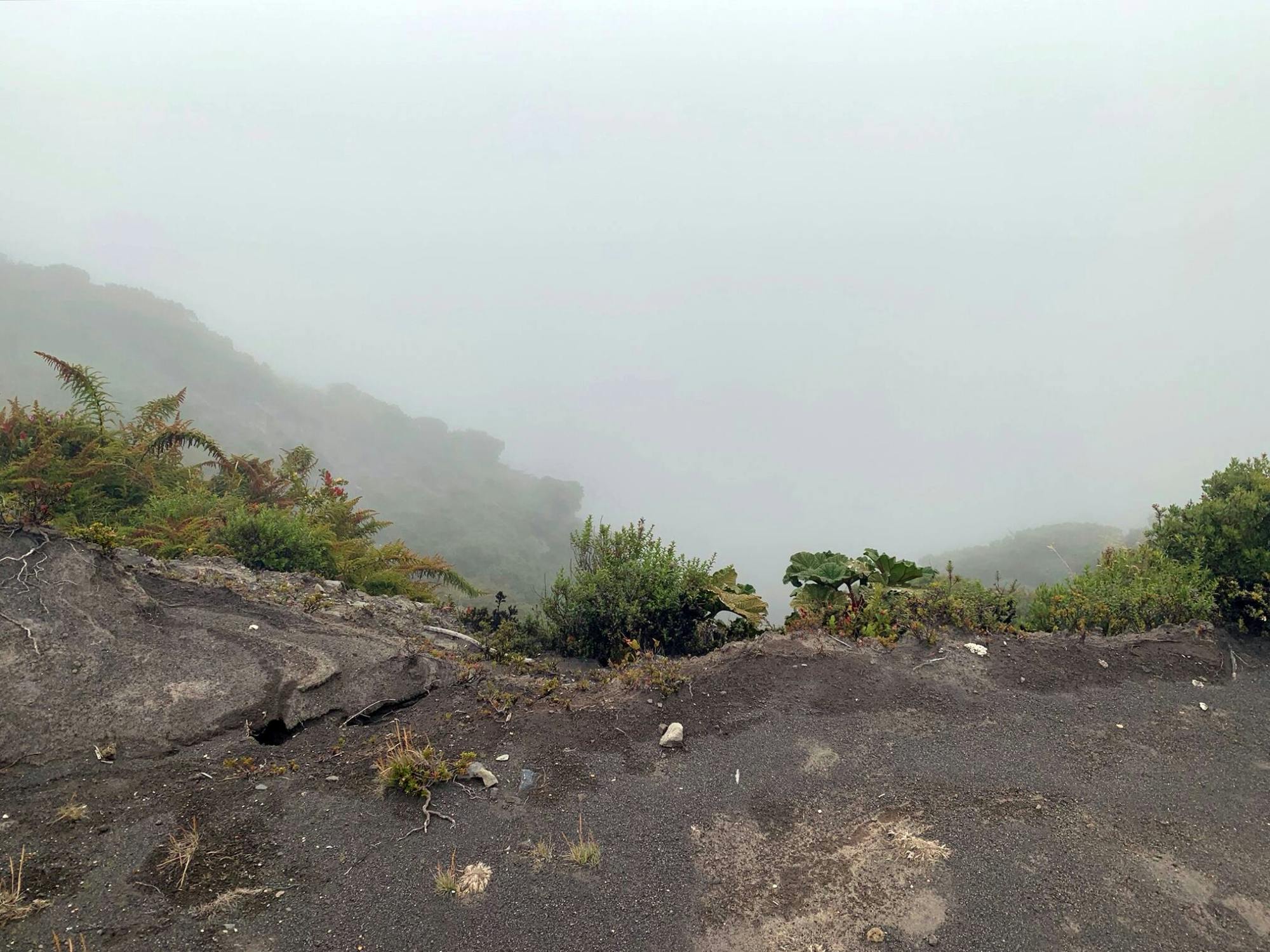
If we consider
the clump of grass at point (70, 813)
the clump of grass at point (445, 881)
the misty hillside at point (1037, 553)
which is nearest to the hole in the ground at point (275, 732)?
the clump of grass at point (70, 813)

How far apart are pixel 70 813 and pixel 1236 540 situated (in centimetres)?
1274

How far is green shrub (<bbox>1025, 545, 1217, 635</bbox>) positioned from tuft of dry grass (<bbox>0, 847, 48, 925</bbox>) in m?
10.3

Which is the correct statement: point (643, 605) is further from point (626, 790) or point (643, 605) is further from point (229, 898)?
point (229, 898)

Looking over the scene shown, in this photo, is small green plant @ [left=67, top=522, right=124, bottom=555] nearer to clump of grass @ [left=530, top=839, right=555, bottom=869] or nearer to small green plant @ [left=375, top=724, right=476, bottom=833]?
small green plant @ [left=375, top=724, right=476, bottom=833]

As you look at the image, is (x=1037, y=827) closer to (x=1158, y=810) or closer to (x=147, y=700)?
(x=1158, y=810)

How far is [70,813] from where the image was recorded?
4.23 m

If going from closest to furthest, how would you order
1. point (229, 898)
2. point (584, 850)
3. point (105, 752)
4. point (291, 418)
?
Result: 1. point (229, 898)
2. point (584, 850)
3. point (105, 752)
4. point (291, 418)

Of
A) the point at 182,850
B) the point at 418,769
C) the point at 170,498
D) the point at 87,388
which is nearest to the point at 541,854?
the point at 418,769

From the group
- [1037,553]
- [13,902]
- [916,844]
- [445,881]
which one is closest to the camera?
[13,902]

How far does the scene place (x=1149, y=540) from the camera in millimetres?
9117

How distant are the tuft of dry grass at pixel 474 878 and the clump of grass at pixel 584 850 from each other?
1.88 feet

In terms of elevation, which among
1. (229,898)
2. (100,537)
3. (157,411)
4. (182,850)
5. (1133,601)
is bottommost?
(229,898)

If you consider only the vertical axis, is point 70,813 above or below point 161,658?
below

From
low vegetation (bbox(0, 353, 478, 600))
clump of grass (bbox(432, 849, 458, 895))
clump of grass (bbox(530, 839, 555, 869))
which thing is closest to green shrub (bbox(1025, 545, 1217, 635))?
clump of grass (bbox(530, 839, 555, 869))
